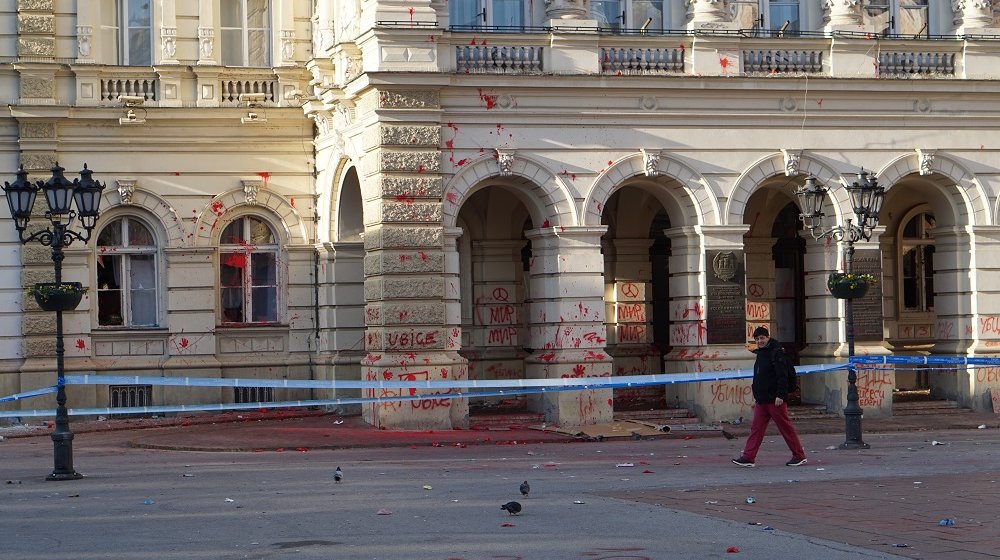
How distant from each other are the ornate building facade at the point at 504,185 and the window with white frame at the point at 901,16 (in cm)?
5

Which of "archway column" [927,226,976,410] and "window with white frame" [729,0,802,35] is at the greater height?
"window with white frame" [729,0,802,35]

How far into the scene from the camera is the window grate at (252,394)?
3075 cm

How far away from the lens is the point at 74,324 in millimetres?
29719

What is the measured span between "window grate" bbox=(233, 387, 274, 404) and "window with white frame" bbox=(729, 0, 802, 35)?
446 inches

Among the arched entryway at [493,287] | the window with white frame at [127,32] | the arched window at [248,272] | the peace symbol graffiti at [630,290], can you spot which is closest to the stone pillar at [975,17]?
the peace symbol graffiti at [630,290]

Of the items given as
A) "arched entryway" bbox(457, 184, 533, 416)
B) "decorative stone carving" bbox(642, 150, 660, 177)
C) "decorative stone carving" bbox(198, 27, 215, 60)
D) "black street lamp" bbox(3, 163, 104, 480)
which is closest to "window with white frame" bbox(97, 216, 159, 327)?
"decorative stone carving" bbox(198, 27, 215, 60)

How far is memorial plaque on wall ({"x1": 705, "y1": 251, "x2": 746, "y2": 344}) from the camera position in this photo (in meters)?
27.4

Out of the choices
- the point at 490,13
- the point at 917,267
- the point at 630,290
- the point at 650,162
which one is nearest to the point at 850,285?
the point at 650,162

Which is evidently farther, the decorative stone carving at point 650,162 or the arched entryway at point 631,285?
the arched entryway at point 631,285

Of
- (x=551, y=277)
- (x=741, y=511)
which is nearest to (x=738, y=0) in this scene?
(x=551, y=277)

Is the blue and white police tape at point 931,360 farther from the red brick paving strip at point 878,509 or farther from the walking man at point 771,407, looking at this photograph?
the red brick paving strip at point 878,509

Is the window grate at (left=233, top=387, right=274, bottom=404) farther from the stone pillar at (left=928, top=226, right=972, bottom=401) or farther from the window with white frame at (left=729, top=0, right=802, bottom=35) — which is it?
the stone pillar at (left=928, top=226, right=972, bottom=401)

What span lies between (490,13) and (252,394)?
8968mm

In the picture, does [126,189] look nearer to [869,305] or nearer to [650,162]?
[650,162]
